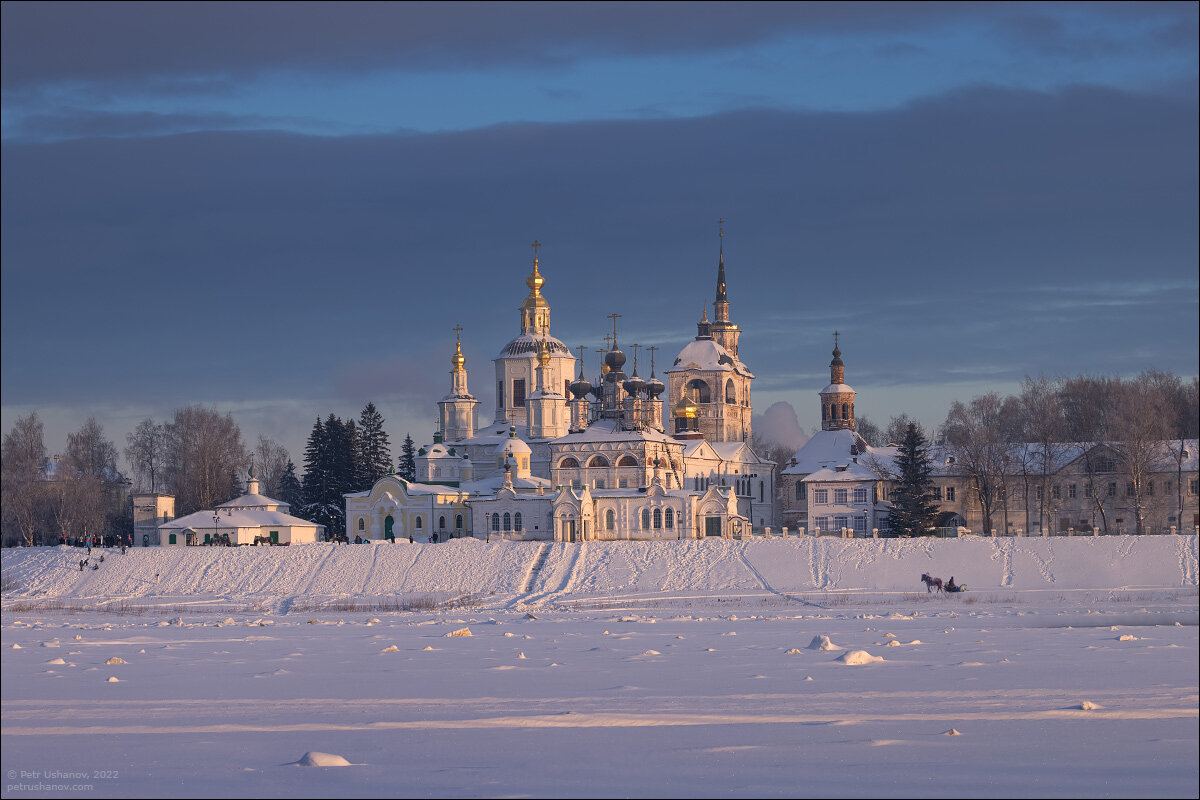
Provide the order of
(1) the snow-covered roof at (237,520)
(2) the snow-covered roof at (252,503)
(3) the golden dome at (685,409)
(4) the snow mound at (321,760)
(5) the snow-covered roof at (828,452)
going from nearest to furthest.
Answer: (4) the snow mound at (321,760) → (1) the snow-covered roof at (237,520) → (2) the snow-covered roof at (252,503) → (5) the snow-covered roof at (828,452) → (3) the golden dome at (685,409)

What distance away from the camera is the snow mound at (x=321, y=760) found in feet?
52.5

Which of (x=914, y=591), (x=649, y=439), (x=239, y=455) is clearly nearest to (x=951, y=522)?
(x=649, y=439)

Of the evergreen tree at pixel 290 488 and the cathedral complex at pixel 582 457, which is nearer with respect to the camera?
the cathedral complex at pixel 582 457

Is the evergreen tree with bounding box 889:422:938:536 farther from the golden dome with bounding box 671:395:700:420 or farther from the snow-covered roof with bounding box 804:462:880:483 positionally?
the golden dome with bounding box 671:395:700:420

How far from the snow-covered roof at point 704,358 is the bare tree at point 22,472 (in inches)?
2926

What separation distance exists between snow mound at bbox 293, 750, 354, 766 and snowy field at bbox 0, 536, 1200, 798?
14 centimetres

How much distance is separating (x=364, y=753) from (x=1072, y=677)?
433 inches

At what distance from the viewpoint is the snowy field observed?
15.4 metres

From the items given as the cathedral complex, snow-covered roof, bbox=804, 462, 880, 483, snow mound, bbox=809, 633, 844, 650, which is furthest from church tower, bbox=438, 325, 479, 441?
snow mound, bbox=809, 633, 844, 650

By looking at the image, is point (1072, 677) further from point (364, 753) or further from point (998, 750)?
point (364, 753)

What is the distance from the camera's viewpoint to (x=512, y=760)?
1633 cm

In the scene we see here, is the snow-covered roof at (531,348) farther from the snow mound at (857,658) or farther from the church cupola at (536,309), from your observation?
the snow mound at (857,658)

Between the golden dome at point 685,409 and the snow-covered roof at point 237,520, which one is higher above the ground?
the golden dome at point 685,409

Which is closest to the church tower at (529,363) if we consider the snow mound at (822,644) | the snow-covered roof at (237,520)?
the snow-covered roof at (237,520)
